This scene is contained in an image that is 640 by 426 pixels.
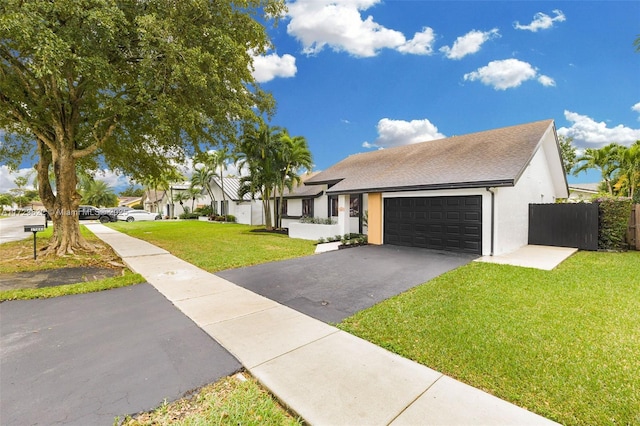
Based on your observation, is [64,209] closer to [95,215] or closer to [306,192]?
[306,192]

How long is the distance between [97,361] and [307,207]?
55.6 feet

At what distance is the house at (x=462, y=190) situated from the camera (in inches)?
377

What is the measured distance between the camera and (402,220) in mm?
11695

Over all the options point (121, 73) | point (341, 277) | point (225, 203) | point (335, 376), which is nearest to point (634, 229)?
point (341, 277)

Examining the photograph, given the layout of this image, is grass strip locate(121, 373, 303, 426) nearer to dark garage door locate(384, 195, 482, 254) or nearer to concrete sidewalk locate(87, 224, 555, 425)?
concrete sidewalk locate(87, 224, 555, 425)

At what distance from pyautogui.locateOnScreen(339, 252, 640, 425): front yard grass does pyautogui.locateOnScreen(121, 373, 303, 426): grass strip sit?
5.57ft

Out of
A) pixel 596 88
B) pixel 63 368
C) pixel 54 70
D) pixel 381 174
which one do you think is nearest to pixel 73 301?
pixel 63 368

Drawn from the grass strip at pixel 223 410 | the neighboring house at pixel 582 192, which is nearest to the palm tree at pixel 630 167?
the neighboring house at pixel 582 192

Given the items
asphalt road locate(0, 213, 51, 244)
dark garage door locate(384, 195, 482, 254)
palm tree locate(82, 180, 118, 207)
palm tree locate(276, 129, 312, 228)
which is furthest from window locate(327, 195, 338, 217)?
palm tree locate(82, 180, 118, 207)

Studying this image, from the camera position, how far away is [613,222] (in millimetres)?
10500

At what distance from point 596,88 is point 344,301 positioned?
19121 millimetres

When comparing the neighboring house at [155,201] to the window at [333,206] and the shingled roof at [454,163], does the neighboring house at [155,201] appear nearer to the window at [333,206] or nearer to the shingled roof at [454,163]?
the window at [333,206]

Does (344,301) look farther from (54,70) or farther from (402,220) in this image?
(54,70)

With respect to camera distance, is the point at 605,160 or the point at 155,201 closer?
the point at 605,160
